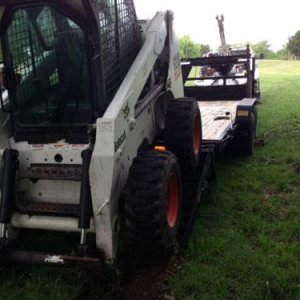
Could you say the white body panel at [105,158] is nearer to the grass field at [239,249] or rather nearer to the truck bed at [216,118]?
the grass field at [239,249]

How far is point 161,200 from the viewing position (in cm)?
390

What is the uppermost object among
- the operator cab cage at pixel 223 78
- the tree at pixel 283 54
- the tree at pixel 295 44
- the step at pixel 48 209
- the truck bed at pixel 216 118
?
the tree at pixel 295 44

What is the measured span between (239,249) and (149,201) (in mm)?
1306

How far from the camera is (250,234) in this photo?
5039 mm

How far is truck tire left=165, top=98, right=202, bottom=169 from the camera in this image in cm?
508

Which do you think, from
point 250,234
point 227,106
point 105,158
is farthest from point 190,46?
point 105,158

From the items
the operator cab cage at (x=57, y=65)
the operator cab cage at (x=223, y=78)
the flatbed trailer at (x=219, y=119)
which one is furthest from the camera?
the operator cab cage at (x=223, y=78)

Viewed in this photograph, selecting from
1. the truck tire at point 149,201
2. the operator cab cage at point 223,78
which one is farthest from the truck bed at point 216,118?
the truck tire at point 149,201

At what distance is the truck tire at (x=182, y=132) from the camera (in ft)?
16.7

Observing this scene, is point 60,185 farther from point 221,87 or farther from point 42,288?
point 221,87

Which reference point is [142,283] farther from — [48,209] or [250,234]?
[250,234]

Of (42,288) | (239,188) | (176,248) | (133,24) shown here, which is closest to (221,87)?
(239,188)

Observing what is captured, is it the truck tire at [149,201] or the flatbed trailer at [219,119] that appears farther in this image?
the flatbed trailer at [219,119]

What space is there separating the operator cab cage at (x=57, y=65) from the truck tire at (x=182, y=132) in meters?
0.86
